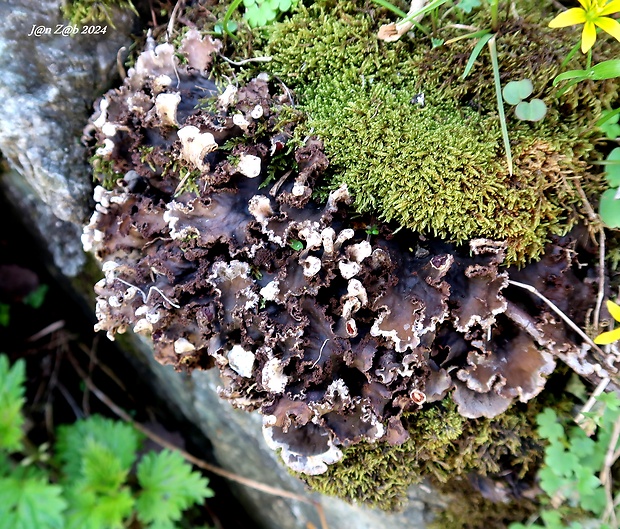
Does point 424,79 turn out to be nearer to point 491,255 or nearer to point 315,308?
point 491,255

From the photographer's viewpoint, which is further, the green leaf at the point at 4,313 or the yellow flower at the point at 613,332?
the green leaf at the point at 4,313

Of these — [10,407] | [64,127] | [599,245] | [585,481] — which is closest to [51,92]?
[64,127]

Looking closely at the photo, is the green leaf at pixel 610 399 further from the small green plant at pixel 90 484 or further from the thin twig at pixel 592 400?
the small green plant at pixel 90 484

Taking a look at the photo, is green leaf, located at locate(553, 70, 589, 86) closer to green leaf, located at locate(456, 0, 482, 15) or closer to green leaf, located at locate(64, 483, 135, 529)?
green leaf, located at locate(456, 0, 482, 15)

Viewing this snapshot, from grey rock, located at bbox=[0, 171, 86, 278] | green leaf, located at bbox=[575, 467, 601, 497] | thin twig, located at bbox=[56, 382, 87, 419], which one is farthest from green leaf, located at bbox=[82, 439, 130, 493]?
green leaf, located at bbox=[575, 467, 601, 497]

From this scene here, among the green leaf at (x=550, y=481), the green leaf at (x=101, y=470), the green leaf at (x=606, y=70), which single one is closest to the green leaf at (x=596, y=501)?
the green leaf at (x=550, y=481)

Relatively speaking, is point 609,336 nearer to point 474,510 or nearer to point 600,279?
point 600,279
